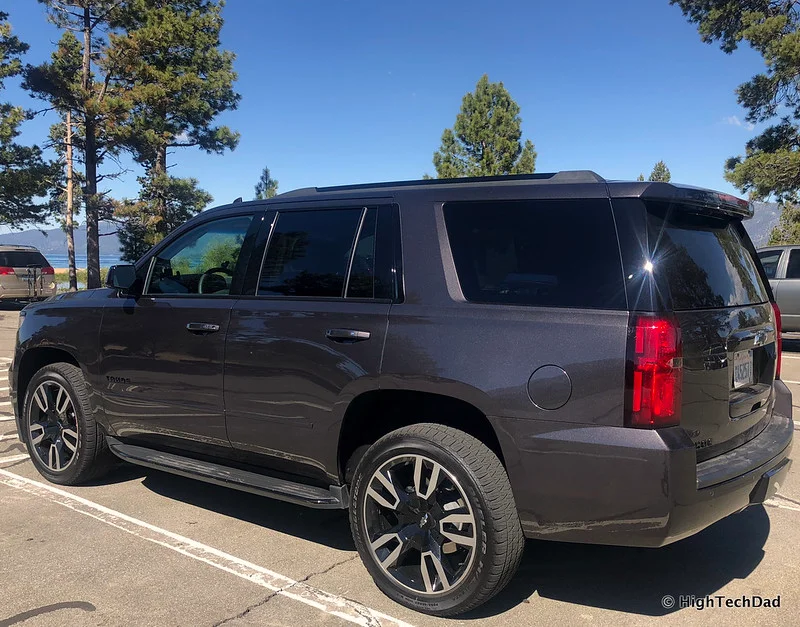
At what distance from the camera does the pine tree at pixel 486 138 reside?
92.9ft

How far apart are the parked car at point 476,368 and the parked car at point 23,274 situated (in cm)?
1853

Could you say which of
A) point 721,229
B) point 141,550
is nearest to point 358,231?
point 721,229

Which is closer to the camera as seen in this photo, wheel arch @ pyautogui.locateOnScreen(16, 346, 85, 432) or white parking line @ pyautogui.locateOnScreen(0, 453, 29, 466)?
wheel arch @ pyautogui.locateOnScreen(16, 346, 85, 432)

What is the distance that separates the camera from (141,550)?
3.63m

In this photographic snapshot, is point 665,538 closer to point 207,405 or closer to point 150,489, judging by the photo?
point 207,405

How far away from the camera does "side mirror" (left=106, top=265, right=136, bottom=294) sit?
417 centimetres

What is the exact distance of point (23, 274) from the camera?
65.2 ft

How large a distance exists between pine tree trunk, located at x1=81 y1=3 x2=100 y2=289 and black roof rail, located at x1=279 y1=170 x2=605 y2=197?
24328 mm

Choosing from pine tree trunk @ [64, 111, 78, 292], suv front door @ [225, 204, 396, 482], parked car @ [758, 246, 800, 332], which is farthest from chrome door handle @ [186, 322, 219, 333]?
pine tree trunk @ [64, 111, 78, 292]

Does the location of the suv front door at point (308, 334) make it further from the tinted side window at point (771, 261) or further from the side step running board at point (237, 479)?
the tinted side window at point (771, 261)

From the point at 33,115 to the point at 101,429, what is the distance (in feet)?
88.0

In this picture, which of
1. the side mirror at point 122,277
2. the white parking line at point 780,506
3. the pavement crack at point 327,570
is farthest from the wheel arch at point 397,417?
the white parking line at point 780,506

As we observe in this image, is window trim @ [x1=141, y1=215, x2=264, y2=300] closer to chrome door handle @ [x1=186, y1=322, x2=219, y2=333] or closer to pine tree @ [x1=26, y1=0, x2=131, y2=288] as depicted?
chrome door handle @ [x1=186, y1=322, x2=219, y2=333]

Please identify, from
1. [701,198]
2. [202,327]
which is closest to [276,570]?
[202,327]
